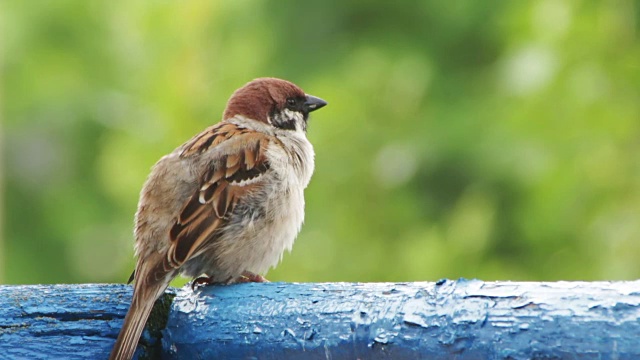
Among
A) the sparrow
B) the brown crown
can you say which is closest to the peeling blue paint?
the sparrow

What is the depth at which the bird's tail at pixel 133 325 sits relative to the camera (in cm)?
197

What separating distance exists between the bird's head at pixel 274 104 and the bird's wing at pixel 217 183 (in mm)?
341

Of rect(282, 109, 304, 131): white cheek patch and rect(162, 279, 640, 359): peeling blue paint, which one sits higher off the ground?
rect(282, 109, 304, 131): white cheek patch

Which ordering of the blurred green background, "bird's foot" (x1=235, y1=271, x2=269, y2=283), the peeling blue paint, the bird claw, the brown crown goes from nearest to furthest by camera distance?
the peeling blue paint → the bird claw → "bird's foot" (x1=235, y1=271, x2=269, y2=283) → the brown crown → the blurred green background

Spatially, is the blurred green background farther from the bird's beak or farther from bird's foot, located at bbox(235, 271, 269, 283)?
bird's foot, located at bbox(235, 271, 269, 283)

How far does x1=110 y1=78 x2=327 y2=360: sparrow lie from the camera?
106 inches

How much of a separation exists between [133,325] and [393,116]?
2481 mm

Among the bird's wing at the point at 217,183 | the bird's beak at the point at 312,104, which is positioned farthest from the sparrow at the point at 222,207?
the bird's beak at the point at 312,104

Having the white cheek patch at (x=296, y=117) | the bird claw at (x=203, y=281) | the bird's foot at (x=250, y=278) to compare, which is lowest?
the bird claw at (x=203, y=281)

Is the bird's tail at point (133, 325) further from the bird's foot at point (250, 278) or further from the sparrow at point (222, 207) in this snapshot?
the bird's foot at point (250, 278)

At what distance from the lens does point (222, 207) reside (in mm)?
2838

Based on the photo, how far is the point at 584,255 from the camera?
12.7ft

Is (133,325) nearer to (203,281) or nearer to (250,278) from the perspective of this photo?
(203,281)

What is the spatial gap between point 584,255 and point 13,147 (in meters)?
3.37
